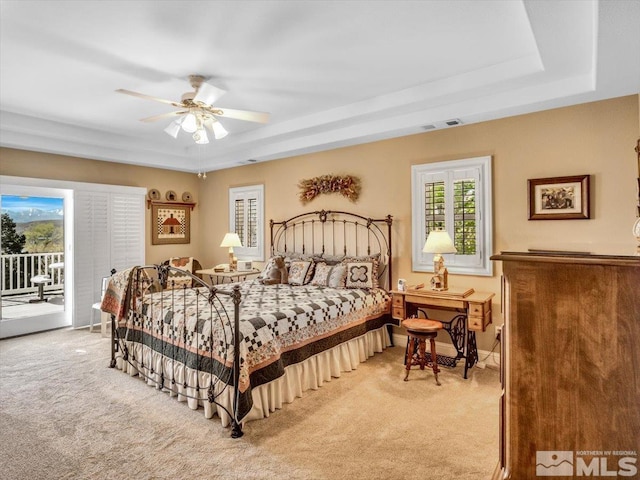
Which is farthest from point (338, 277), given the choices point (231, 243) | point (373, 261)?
point (231, 243)

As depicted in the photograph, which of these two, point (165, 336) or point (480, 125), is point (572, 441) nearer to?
point (165, 336)

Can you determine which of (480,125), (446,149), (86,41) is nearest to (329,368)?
(446,149)

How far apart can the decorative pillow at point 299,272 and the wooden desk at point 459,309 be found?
1.20 metres

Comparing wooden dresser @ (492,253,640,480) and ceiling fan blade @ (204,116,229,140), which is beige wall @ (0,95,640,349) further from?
ceiling fan blade @ (204,116,229,140)

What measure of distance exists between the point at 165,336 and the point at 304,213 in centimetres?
290

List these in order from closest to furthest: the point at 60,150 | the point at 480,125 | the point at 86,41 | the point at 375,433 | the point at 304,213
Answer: the point at 375,433, the point at 86,41, the point at 480,125, the point at 60,150, the point at 304,213

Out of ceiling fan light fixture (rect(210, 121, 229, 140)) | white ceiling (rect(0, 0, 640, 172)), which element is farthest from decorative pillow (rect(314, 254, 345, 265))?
ceiling fan light fixture (rect(210, 121, 229, 140))

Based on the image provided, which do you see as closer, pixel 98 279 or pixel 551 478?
pixel 551 478

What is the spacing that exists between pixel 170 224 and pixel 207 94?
4.19 meters

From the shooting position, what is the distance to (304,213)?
5.63m

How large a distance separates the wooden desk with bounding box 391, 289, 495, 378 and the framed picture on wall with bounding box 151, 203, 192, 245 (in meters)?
4.47

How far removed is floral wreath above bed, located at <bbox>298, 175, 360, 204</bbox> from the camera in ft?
16.6

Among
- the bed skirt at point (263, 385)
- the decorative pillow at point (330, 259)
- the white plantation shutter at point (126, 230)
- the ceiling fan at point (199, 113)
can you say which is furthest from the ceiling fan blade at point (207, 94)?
the white plantation shutter at point (126, 230)

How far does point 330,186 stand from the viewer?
5262mm
